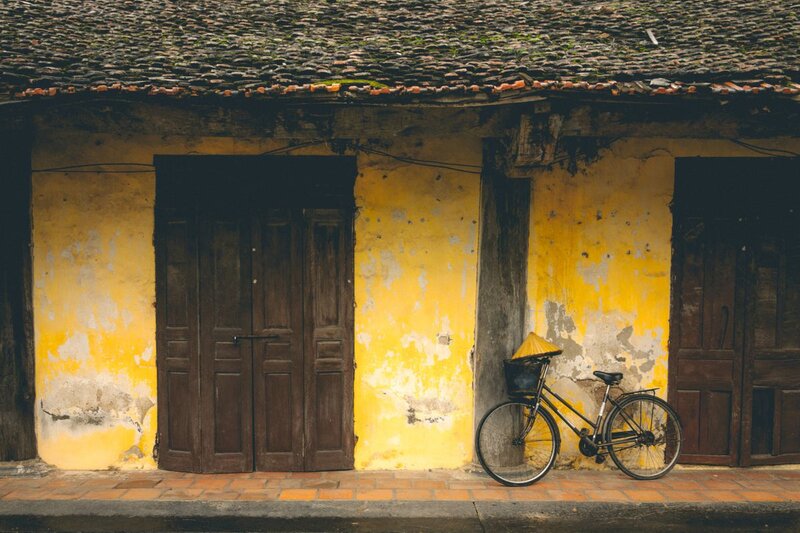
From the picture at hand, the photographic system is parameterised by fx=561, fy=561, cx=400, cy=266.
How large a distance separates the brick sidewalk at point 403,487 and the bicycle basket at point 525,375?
905 mm

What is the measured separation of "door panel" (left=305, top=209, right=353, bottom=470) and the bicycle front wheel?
4.30 ft

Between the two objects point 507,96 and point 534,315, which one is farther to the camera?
point 534,315

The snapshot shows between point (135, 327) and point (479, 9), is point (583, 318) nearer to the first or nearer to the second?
point (479, 9)

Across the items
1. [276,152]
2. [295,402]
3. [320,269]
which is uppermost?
[276,152]

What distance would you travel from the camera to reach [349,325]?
545 centimetres

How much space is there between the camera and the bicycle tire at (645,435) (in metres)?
5.30

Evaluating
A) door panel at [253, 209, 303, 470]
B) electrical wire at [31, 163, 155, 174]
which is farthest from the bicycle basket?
electrical wire at [31, 163, 155, 174]

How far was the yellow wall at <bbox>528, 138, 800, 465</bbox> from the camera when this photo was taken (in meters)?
5.49

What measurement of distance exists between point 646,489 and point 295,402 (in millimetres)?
3347

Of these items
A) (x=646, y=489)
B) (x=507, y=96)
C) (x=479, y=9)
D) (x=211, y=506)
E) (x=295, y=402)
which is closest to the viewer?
(x=507, y=96)

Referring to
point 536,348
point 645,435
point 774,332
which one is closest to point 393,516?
point 536,348

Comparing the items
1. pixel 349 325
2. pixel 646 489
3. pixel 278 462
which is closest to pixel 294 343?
pixel 349 325

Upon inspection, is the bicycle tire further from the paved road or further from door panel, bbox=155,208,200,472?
door panel, bbox=155,208,200,472

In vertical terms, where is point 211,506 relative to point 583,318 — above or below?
below
